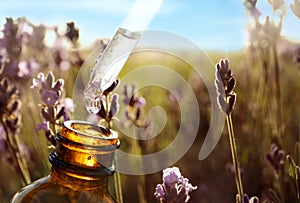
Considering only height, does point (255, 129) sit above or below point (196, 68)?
below

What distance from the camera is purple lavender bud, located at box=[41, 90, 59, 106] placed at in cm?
147

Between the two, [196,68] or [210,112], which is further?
[196,68]

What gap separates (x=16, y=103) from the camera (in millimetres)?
1709

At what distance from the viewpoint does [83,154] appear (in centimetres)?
112

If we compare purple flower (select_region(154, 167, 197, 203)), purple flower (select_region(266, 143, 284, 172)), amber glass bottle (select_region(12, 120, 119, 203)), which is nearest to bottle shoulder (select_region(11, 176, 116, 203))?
amber glass bottle (select_region(12, 120, 119, 203))

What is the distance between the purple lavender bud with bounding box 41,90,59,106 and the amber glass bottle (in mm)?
291

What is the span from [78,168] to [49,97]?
40cm

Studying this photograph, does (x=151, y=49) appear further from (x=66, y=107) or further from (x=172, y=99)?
(x=66, y=107)

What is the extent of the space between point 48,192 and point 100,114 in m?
0.30

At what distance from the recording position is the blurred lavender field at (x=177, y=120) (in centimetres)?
170

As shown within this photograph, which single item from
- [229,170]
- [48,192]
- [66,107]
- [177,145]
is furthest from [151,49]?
[48,192]

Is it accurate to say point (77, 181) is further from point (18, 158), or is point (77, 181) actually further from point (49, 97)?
point (18, 158)

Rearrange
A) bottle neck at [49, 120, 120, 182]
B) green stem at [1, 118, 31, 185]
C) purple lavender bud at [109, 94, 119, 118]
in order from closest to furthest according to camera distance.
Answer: bottle neck at [49, 120, 120, 182] < purple lavender bud at [109, 94, 119, 118] < green stem at [1, 118, 31, 185]

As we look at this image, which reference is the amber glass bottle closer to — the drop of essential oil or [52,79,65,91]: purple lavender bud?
the drop of essential oil
